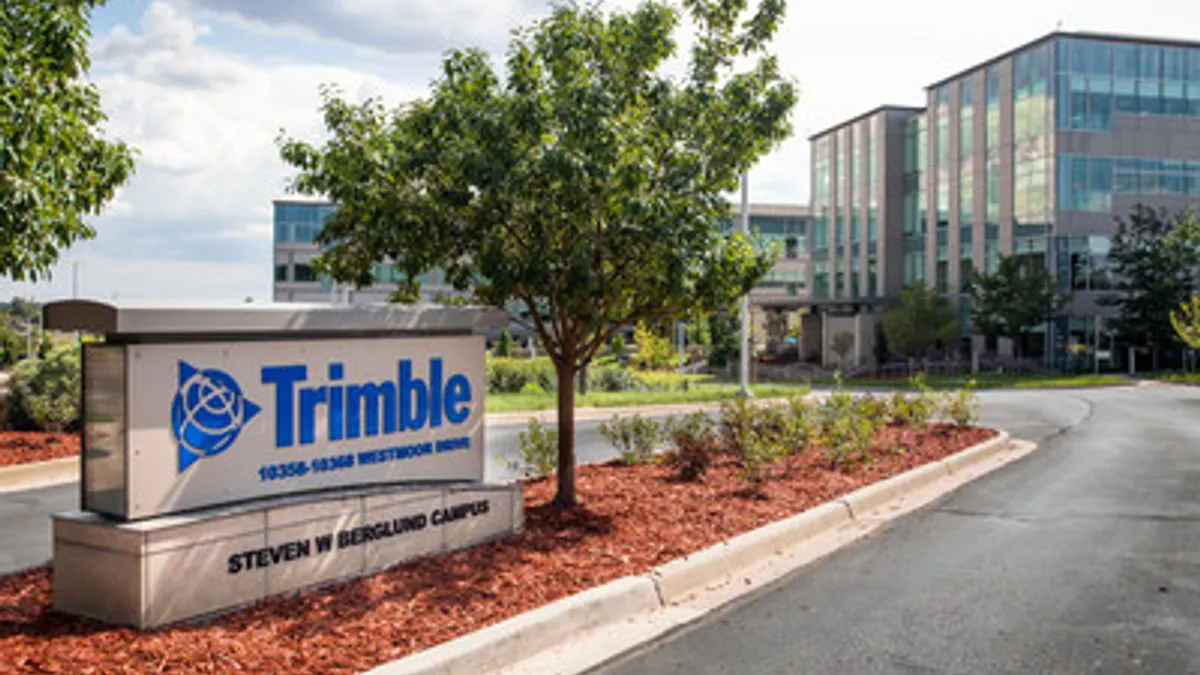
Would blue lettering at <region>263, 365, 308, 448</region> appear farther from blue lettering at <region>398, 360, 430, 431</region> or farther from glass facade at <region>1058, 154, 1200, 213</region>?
glass facade at <region>1058, 154, 1200, 213</region>

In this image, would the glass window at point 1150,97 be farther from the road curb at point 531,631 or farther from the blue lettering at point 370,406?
the blue lettering at point 370,406

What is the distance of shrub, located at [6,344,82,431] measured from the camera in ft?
54.6

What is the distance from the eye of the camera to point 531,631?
20.5 ft

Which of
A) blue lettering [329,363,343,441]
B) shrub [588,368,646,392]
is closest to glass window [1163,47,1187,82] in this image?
shrub [588,368,646,392]

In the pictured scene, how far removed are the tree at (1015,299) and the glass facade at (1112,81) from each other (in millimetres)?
8054

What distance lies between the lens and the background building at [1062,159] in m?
53.1

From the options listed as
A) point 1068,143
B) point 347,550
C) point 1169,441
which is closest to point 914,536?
point 347,550

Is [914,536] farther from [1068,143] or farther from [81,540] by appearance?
[1068,143]

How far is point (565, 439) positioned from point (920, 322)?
49.7 metres

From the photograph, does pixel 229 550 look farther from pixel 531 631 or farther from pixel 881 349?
pixel 881 349

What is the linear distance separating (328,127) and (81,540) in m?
4.46

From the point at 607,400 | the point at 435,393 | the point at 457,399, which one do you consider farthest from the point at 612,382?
the point at 435,393

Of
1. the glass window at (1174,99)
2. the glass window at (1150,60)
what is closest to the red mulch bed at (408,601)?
the glass window at (1150,60)

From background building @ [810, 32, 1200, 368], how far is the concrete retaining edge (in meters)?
46.3
